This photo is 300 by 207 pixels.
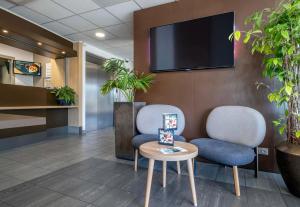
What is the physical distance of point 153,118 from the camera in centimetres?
295

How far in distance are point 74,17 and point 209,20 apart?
9.15 ft

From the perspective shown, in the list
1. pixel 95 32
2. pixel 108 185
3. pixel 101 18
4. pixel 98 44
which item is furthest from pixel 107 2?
pixel 108 185

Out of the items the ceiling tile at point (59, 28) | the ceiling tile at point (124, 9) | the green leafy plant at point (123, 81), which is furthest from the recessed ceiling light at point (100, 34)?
the green leafy plant at point (123, 81)

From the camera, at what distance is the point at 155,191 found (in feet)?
6.57

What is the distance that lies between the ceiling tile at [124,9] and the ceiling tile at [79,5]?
0.30m

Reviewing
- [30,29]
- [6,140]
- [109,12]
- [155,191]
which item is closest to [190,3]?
[109,12]

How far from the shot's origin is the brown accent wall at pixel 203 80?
2588mm

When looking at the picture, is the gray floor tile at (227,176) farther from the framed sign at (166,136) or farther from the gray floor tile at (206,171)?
the framed sign at (166,136)

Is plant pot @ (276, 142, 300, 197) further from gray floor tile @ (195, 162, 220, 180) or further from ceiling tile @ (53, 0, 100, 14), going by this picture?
ceiling tile @ (53, 0, 100, 14)

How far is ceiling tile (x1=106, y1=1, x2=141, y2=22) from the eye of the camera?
3.33 m

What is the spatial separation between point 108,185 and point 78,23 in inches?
142

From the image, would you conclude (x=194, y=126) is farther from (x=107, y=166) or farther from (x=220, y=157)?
(x=107, y=166)

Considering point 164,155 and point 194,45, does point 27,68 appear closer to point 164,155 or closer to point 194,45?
point 194,45

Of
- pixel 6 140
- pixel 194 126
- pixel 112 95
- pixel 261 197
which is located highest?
pixel 112 95
